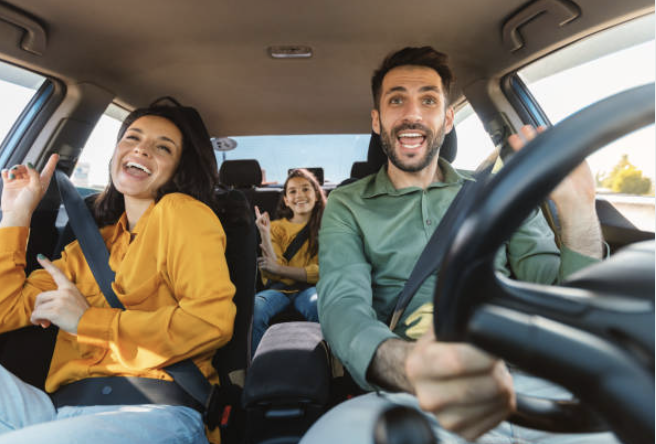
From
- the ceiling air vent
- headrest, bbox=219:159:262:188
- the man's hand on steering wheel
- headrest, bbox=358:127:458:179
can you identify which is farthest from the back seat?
the man's hand on steering wheel

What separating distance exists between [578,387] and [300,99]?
2.56 meters

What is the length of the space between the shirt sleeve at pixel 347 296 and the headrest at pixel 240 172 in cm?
241

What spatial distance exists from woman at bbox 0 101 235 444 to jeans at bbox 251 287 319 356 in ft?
3.28

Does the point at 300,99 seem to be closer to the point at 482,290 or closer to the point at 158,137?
the point at 158,137

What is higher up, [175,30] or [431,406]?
[175,30]

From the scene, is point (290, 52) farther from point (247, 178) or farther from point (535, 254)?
point (247, 178)

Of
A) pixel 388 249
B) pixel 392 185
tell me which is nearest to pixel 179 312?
pixel 388 249

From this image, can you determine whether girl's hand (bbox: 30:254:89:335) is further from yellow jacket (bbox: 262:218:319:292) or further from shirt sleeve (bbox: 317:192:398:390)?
yellow jacket (bbox: 262:218:319:292)

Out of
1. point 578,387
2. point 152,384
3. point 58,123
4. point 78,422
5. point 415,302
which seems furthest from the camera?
point 58,123

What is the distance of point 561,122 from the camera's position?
1.38ft

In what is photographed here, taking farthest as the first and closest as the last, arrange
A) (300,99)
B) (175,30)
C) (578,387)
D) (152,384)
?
(300,99) < (175,30) < (152,384) < (578,387)

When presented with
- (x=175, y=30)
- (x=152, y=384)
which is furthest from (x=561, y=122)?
(x=175, y=30)

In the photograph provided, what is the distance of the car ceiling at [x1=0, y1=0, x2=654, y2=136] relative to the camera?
1.60m

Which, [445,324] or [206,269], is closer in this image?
[445,324]
